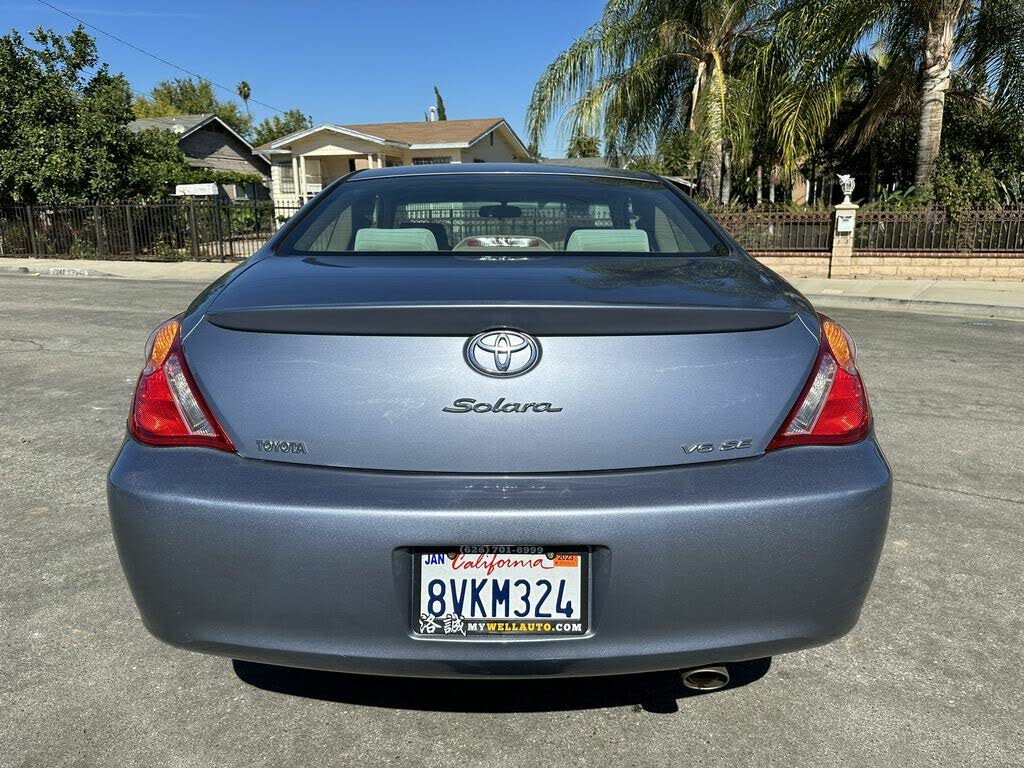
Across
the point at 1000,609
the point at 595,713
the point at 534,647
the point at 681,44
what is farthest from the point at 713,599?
the point at 681,44

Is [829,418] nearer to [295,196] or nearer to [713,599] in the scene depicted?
[713,599]

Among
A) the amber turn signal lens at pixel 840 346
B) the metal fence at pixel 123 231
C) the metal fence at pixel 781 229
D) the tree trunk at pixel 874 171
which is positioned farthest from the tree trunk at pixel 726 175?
the amber turn signal lens at pixel 840 346

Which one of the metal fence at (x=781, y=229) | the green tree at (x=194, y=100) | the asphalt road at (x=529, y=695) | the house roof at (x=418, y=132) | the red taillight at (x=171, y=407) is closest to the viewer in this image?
the red taillight at (x=171, y=407)

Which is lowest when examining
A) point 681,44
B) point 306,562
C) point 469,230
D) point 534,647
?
point 534,647

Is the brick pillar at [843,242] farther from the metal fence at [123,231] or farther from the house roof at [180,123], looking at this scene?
the house roof at [180,123]

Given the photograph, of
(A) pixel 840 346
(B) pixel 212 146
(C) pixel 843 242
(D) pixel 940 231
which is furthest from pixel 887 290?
(B) pixel 212 146

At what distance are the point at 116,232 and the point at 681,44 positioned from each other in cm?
1403

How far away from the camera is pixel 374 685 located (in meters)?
2.34

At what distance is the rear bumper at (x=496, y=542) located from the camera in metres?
1.71

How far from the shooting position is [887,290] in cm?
1290

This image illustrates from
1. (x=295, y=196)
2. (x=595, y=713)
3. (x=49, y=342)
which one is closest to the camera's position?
(x=595, y=713)

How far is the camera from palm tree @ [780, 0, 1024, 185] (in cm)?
1420

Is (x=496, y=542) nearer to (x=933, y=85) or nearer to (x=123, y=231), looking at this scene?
(x=933, y=85)

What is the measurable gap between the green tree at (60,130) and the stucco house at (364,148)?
33.0 feet
